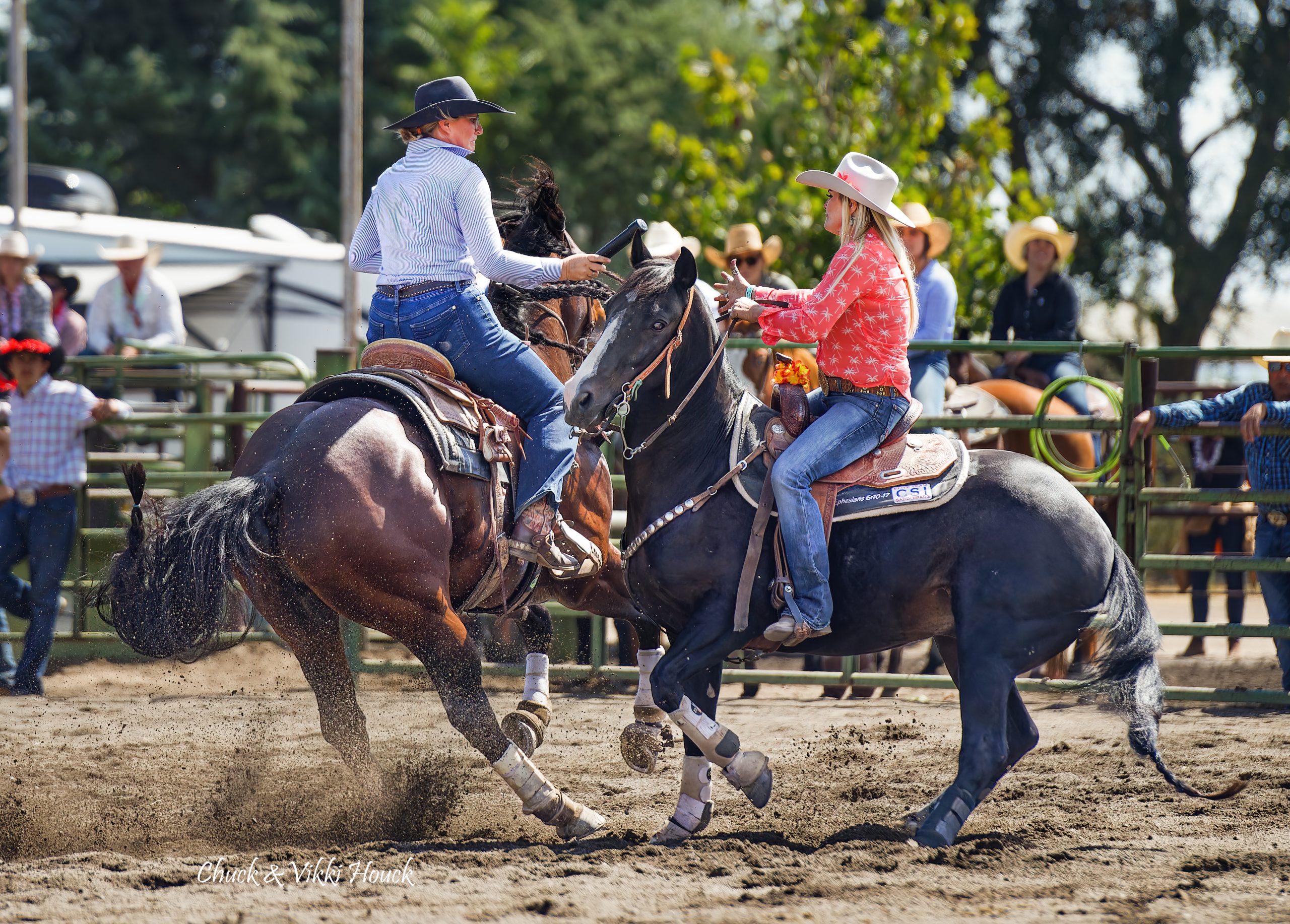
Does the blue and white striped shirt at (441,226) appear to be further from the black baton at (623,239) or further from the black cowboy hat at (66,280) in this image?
the black cowboy hat at (66,280)

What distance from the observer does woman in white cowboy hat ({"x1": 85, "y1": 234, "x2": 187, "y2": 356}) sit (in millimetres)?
10695

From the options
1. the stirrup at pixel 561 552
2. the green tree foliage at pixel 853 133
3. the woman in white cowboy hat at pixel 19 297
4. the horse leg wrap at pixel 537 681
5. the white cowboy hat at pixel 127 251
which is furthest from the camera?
the green tree foliage at pixel 853 133

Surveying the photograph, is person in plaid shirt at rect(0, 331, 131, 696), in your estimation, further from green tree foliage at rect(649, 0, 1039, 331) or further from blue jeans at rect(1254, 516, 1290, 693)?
blue jeans at rect(1254, 516, 1290, 693)

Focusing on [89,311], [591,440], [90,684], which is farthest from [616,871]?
[89,311]

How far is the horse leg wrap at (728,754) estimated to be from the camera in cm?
461

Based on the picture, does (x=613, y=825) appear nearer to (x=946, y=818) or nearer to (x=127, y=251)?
(x=946, y=818)

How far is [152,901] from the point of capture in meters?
3.99

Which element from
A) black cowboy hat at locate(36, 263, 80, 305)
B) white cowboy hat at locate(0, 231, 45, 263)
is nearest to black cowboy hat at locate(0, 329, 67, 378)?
white cowboy hat at locate(0, 231, 45, 263)

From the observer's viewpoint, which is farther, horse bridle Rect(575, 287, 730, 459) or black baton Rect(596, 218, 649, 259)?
black baton Rect(596, 218, 649, 259)

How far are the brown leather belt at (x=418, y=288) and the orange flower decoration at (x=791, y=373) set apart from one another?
4.09ft

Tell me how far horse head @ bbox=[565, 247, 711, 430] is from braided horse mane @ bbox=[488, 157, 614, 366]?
1153mm

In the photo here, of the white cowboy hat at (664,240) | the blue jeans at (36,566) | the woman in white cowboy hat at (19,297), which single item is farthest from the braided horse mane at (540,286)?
the woman in white cowboy hat at (19,297)

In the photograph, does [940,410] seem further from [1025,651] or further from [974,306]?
[974,306]

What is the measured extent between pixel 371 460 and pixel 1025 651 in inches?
91.3
